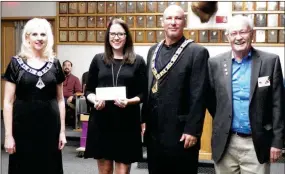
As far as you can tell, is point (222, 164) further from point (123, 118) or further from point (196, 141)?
point (123, 118)

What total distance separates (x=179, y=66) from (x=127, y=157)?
29.9 inches

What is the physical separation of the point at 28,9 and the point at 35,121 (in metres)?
6.18

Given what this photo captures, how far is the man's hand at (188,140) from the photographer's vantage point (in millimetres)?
2611

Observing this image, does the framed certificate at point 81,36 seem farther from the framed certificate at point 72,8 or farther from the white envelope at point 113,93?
the white envelope at point 113,93

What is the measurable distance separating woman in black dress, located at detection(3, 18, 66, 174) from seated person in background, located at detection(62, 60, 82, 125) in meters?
4.49

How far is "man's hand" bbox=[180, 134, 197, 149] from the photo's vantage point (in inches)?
103

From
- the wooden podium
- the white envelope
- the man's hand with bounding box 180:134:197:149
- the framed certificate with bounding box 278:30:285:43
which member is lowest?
the wooden podium

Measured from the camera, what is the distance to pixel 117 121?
9.60 ft

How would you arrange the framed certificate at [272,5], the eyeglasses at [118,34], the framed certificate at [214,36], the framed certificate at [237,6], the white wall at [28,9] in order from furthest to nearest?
1. the white wall at [28,9]
2. the framed certificate at [214,36]
3. the framed certificate at [237,6]
4. the framed certificate at [272,5]
5. the eyeglasses at [118,34]

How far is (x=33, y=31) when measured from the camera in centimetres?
278

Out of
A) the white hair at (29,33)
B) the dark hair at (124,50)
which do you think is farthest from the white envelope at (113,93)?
the white hair at (29,33)

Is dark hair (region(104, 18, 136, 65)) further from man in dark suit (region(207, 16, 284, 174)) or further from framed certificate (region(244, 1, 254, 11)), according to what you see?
framed certificate (region(244, 1, 254, 11))

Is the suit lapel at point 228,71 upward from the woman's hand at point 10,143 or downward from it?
upward

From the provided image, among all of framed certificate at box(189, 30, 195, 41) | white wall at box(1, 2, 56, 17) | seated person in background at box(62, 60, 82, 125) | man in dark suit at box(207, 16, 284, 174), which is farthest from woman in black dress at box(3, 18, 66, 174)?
white wall at box(1, 2, 56, 17)
